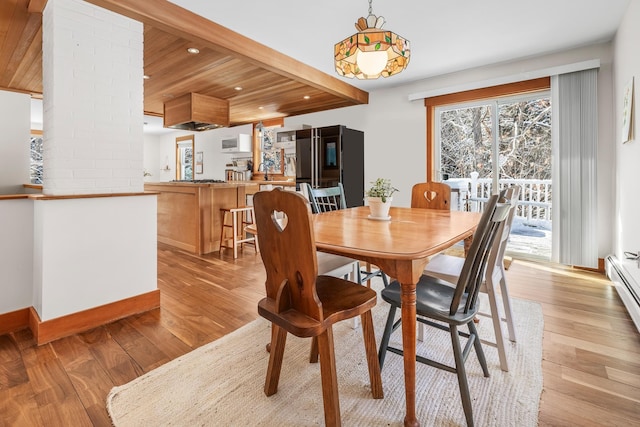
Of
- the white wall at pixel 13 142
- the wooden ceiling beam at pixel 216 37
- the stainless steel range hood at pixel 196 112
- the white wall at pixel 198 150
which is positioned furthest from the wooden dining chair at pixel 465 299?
the white wall at pixel 198 150

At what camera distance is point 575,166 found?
3.48m

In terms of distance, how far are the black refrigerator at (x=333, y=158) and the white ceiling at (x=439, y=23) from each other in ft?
4.43

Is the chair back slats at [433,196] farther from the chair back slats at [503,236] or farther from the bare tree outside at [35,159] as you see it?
the bare tree outside at [35,159]

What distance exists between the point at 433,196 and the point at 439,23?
1.61 m

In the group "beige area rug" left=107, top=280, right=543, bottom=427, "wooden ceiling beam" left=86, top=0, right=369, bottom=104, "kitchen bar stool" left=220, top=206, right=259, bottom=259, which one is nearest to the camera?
"beige area rug" left=107, top=280, right=543, bottom=427

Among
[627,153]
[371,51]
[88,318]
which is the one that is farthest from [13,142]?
[627,153]

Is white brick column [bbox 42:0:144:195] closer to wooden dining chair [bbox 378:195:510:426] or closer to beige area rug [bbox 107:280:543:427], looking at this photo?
beige area rug [bbox 107:280:543:427]

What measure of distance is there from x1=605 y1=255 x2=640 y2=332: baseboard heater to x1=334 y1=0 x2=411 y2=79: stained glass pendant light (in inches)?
89.1

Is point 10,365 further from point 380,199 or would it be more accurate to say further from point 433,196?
point 433,196

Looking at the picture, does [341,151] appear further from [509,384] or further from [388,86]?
[509,384]

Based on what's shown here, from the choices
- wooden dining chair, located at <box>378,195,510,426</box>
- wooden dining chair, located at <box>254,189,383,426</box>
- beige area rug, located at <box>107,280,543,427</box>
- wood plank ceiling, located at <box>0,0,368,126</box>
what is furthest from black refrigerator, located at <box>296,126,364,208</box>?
wooden dining chair, located at <box>254,189,383,426</box>

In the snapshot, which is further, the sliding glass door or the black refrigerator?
the black refrigerator

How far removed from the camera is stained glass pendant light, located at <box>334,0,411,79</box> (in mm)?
1778

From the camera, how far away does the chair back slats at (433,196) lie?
282 centimetres
